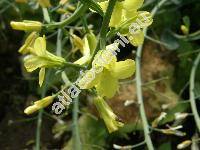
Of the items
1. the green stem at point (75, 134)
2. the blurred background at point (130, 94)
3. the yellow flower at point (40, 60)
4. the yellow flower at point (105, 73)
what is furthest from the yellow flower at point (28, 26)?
the blurred background at point (130, 94)

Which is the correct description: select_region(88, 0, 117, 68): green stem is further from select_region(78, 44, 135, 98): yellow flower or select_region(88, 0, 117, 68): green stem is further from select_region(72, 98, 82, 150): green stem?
select_region(72, 98, 82, 150): green stem

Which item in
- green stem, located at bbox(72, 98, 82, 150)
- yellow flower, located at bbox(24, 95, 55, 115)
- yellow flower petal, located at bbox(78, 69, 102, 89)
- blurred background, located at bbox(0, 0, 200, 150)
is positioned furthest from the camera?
blurred background, located at bbox(0, 0, 200, 150)

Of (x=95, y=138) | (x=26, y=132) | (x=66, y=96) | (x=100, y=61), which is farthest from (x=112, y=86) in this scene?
(x=26, y=132)

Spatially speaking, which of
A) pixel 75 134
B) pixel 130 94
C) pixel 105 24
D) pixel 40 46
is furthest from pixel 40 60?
pixel 130 94

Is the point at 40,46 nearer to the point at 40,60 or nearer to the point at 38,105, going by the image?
the point at 40,60

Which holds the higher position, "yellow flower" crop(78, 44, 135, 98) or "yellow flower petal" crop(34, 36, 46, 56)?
"yellow flower petal" crop(34, 36, 46, 56)

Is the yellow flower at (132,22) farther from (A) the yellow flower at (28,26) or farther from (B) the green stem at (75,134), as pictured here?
(B) the green stem at (75,134)

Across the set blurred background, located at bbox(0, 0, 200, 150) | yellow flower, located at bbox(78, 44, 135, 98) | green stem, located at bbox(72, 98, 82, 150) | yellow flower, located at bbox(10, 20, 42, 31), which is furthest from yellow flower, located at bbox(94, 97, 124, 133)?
blurred background, located at bbox(0, 0, 200, 150)

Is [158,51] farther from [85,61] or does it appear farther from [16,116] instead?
[85,61]
